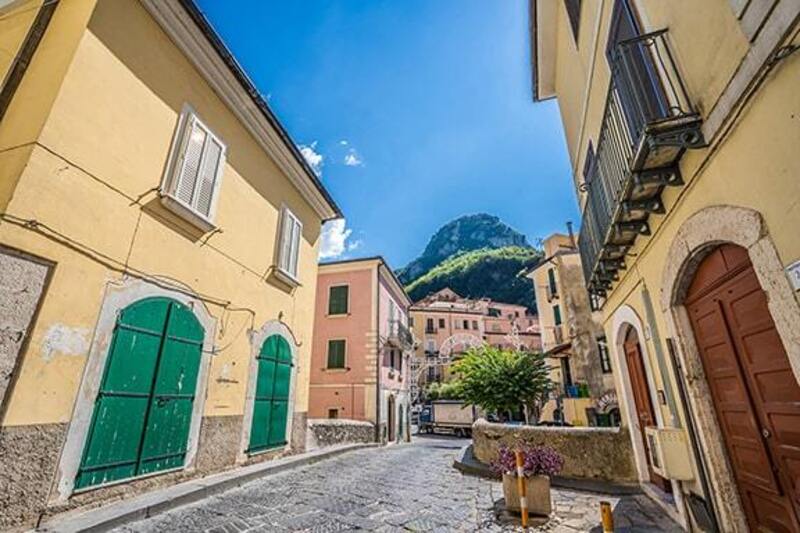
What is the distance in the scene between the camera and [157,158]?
17.9 feet

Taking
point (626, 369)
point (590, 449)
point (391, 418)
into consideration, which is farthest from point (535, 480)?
point (391, 418)

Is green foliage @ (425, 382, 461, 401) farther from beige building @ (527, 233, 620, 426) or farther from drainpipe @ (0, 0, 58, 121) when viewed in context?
drainpipe @ (0, 0, 58, 121)

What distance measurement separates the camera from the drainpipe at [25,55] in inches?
176

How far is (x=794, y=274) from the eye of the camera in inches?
87.3

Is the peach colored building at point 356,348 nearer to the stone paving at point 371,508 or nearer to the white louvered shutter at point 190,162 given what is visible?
the stone paving at point 371,508

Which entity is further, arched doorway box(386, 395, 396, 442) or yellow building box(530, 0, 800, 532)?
arched doorway box(386, 395, 396, 442)

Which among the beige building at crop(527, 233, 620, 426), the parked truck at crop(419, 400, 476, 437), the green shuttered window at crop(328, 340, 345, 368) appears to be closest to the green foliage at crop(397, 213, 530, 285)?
the parked truck at crop(419, 400, 476, 437)

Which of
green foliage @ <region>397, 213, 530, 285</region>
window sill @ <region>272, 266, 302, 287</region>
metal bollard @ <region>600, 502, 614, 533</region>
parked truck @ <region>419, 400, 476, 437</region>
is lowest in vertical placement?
parked truck @ <region>419, 400, 476, 437</region>

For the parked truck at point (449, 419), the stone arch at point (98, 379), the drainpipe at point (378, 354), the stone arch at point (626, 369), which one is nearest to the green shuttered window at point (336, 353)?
the drainpipe at point (378, 354)

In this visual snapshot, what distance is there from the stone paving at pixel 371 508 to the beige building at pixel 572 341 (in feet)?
21.1

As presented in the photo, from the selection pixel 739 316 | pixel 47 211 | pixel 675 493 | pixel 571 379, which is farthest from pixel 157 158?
pixel 571 379

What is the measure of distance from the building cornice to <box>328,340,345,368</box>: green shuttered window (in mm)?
10390

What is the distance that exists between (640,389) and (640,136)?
203 inches

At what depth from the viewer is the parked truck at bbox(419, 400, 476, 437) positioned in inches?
1126
